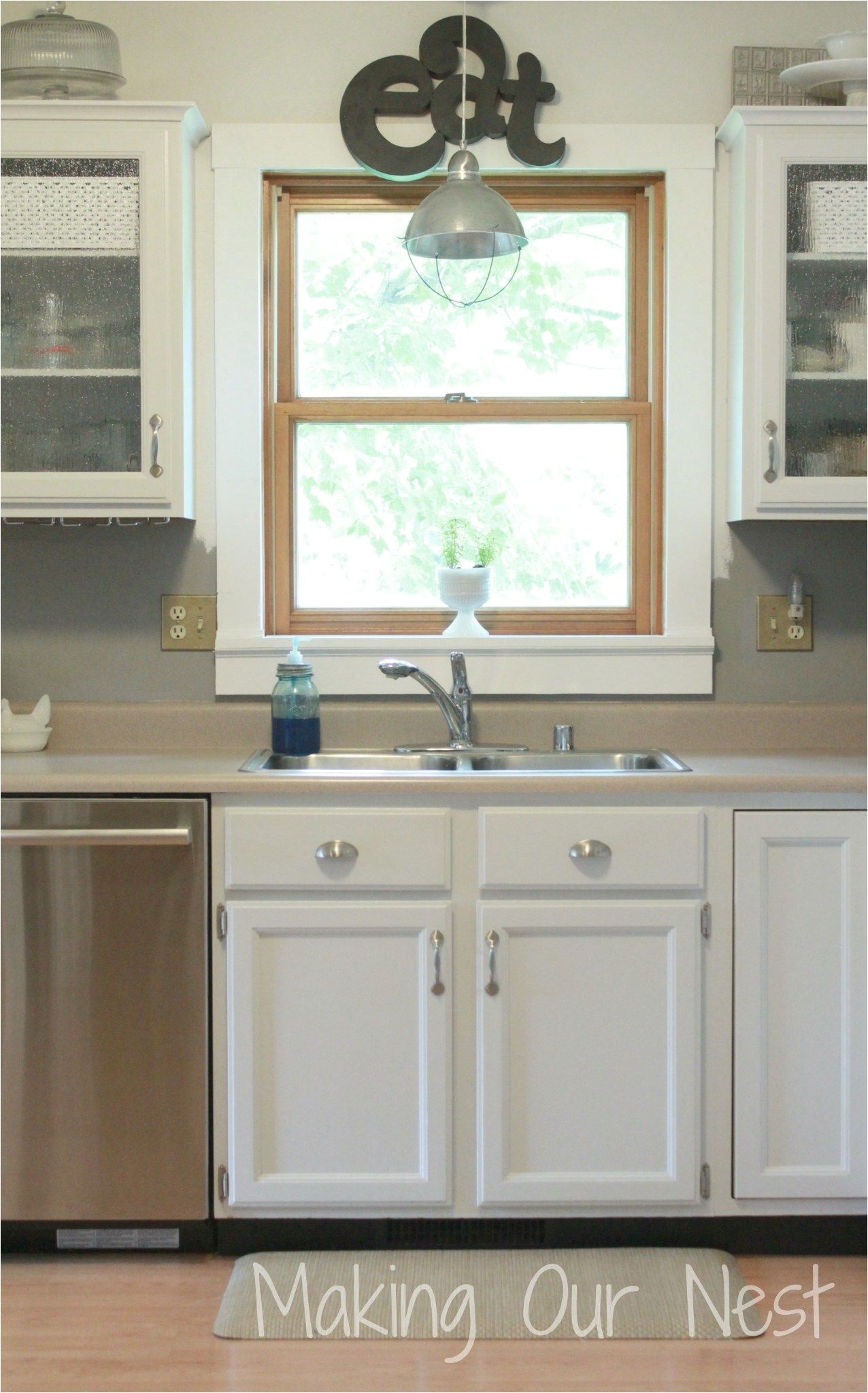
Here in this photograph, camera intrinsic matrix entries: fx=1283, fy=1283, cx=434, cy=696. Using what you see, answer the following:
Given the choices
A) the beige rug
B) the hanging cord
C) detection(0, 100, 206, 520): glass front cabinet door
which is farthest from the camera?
the hanging cord

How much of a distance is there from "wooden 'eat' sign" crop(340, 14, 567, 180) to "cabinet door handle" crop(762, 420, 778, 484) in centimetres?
75

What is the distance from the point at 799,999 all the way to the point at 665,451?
1.22 meters

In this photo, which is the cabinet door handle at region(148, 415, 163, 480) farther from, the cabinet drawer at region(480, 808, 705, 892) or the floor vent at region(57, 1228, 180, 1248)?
the floor vent at region(57, 1228, 180, 1248)

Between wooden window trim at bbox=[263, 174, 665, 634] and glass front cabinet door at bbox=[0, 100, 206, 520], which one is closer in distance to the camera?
glass front cabinet door at bbox=[0, 100, 206, 520]

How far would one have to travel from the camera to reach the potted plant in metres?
2.84

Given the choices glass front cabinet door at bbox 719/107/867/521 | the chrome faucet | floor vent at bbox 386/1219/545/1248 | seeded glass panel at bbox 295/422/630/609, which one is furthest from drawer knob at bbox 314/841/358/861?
glass front cabinet door at bbox 719/107/867/521

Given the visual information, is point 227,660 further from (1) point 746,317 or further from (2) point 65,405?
(1) point 746,317

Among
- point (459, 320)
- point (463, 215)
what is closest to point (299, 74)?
point (459, 320)

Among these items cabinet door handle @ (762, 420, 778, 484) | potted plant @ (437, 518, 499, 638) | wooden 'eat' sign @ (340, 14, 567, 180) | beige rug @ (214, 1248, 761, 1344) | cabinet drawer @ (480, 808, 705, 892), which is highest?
wooden 'eat' sign @ (340, 14, 567, 180)

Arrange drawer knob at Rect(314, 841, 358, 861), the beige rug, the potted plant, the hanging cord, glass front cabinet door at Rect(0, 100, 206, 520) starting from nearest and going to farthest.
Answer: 1. the beige rug
2. drawer knob at Rect(314, 841, 358, 861)
3. glass front cabinet door at Rect(0, 100, 206, 520)
4. the hanging cord
5. the potted plant

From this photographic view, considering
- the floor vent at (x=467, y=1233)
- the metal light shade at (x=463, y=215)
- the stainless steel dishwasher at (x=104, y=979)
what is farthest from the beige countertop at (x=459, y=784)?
the metal light shade at (x=463, y=215)

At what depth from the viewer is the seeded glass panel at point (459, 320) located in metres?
2.89

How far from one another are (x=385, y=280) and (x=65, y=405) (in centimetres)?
79

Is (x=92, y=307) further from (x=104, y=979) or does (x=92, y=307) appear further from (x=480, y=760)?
(x=104, y=979)
